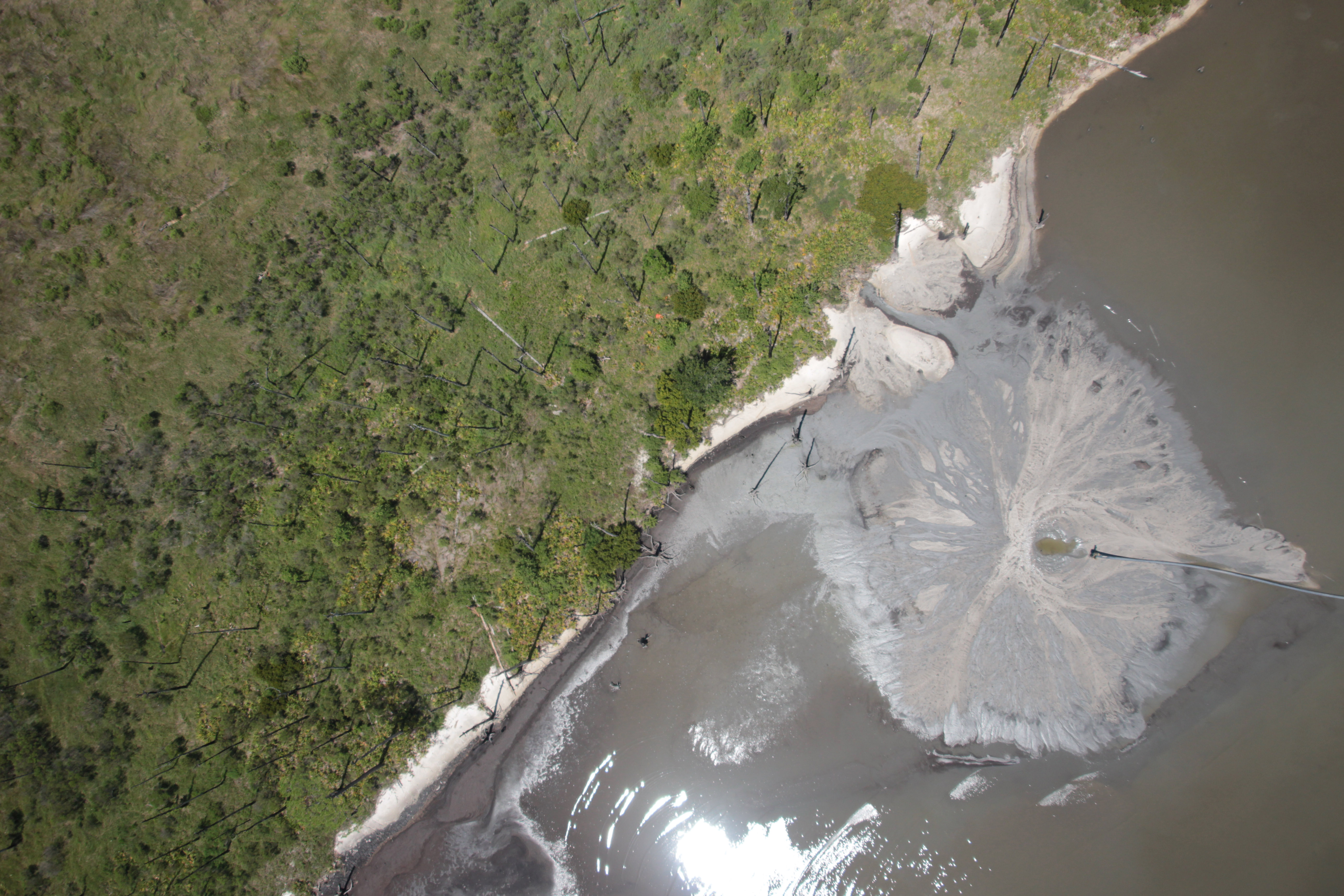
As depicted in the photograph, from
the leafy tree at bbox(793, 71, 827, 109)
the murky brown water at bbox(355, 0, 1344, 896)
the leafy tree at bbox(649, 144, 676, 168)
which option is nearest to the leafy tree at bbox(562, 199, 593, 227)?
the leafy tree at bbox(649, 144, 676, 168)

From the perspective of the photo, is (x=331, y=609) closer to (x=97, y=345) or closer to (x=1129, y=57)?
(x=97, y=345)

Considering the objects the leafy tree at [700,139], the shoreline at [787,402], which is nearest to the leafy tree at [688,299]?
the shoreline at [787,402]

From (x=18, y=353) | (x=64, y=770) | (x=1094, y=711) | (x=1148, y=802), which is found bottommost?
(x=1148, y=802)

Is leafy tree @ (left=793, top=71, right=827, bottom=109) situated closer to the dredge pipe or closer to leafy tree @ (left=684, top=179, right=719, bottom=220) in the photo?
leafy tree @ (left=684, top=179, right=719, bottom=220)

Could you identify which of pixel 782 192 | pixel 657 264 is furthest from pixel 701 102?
pixel 657 264

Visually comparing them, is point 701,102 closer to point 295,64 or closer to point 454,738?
point 295,64

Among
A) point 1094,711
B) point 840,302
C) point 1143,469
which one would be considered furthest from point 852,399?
point 1094,711

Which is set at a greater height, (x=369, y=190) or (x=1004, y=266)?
(x=369, y=190)
